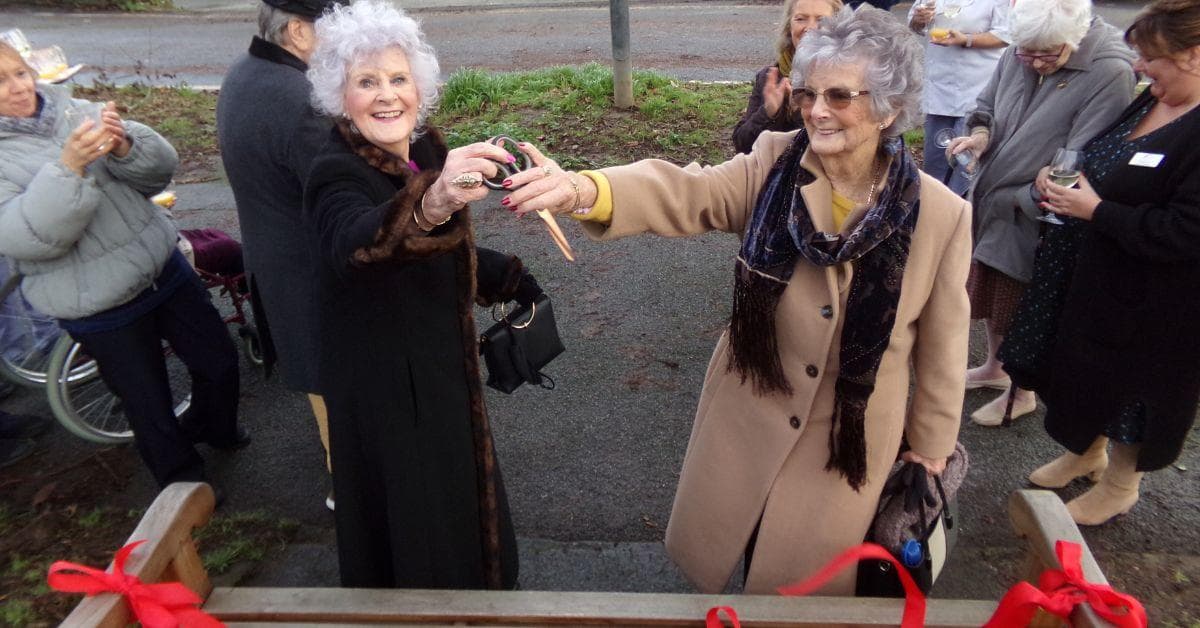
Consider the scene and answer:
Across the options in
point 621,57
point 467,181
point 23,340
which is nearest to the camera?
point 467,181

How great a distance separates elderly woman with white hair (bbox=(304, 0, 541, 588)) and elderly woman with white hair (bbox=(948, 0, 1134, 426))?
2338mm

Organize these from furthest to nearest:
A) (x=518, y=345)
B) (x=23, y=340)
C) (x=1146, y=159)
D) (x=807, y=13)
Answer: (x=23, y=340), (x=807, y=13), (x=1146, y=159), (x=518, y=345)

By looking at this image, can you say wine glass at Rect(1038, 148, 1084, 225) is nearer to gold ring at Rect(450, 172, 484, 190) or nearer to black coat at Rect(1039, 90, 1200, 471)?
black coat at Rect(1039, 90, 1200, 471)

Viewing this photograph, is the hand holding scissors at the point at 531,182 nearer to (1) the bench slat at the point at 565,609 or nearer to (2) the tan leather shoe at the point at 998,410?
(1) the bench slat at the point at 565,609

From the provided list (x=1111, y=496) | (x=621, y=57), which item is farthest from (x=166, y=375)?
(x=621, y=57)

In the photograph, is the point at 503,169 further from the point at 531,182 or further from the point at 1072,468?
the point at 1072,468

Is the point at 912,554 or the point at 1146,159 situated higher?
the point at 1146,159

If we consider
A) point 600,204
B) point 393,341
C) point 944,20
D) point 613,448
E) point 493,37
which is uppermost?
point 600,204

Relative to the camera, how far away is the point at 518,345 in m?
2.44

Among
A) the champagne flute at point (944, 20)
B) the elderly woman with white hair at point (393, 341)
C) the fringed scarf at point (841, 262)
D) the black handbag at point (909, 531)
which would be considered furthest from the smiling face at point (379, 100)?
the champagne flute at point (944, 20)

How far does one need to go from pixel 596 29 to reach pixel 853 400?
11.4 meters

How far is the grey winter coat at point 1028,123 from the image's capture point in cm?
304

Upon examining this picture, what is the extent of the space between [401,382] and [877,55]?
1359 mm

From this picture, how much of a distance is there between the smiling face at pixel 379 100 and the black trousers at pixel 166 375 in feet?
5.22
